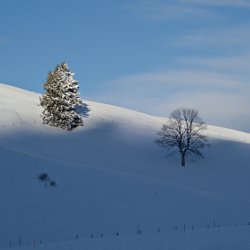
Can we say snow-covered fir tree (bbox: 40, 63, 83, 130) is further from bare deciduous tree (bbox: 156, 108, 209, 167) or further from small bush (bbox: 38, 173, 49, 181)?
small bush (bbox: 38, 173, 49, 181)

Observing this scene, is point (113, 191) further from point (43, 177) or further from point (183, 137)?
point (183, 137)

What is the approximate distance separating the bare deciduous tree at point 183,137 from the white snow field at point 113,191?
1209 mm

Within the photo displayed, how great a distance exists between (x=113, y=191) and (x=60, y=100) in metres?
22.0

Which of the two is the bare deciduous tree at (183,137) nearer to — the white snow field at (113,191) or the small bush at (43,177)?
the white snow field at (113,191)

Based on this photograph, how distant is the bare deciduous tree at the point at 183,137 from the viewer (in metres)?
47.8

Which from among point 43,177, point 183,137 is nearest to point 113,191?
point 43,177

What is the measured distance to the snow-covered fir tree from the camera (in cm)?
4991

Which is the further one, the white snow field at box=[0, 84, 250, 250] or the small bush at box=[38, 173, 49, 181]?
the small bush at box=[38, 173, 49, 181]

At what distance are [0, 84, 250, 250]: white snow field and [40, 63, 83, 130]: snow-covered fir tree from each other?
3.57 feet

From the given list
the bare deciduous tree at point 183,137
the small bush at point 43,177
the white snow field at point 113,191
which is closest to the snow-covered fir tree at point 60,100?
the white snow field at point 113,191

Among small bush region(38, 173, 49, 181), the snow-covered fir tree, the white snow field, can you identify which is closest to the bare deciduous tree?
the white snow field

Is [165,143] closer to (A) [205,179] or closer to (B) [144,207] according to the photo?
(A) [205,179]

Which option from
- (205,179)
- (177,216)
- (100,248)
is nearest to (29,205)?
(177,216)

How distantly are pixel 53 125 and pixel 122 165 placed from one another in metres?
11.7
